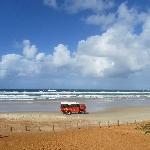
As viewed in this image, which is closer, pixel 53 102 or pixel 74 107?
pixel 74 107

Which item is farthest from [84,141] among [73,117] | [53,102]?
[53,102]

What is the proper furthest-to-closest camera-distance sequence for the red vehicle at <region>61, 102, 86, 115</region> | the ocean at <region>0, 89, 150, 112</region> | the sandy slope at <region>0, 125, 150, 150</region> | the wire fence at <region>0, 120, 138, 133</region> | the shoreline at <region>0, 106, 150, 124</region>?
the ocean at <region>0, 89, 150, 112</region> → the red vehicle at <region>61, 102, 86, 115</region> → the shoreline at <region>0, 106, 150, 124</region> → the wire fence at <region>0, 120, 138, 133</region> → the sandy slope at <region>0, 125, 150, 150</region>

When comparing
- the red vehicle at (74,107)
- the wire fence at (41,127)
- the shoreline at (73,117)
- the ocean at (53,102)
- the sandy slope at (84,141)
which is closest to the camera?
the sandy slope at (84,141)

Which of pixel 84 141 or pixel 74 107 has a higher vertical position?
pixel 74 107

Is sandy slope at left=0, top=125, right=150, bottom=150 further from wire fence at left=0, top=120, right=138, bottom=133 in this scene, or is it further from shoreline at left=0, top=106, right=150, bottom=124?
shoreline at left=0, top=106, right=150, bottom=124

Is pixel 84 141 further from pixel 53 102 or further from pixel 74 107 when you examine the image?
pixel 53 102

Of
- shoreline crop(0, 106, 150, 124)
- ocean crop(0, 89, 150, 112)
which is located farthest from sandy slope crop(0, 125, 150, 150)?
ocean crop(0, 89, 150, 112)

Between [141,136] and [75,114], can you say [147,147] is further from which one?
[75,114]

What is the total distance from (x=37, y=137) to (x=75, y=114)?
107ft

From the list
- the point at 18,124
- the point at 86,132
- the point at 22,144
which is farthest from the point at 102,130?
the point at 18,124

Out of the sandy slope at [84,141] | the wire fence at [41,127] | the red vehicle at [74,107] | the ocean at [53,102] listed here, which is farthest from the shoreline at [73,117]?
the sandy slope at [84,141]

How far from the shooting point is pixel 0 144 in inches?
1210

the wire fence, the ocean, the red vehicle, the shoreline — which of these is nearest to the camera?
the wire fence

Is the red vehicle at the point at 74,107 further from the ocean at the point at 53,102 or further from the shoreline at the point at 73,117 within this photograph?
the ocean at the point at 53,102
